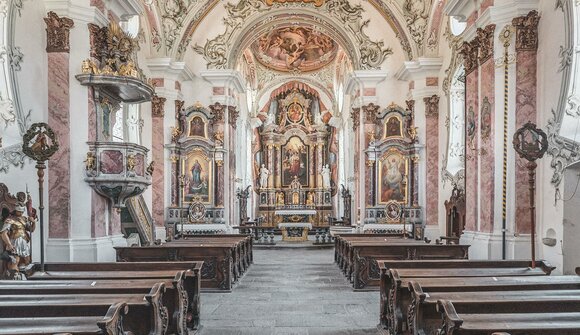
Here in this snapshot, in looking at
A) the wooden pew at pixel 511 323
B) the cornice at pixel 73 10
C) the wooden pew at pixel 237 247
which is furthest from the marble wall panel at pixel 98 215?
the wooden pew at pixel 511 323

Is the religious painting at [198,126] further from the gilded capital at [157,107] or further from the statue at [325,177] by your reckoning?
the statue at [325,177]

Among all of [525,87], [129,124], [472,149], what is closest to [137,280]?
[525,87]

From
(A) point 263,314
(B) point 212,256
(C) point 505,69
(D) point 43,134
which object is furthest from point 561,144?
(D) point 43,134

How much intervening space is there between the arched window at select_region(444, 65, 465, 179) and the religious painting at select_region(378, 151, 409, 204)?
73.1 inches

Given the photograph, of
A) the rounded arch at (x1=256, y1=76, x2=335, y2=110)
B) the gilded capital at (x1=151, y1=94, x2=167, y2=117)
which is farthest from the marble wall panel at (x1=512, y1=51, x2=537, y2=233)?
the rounded arch at (x1=256, y1=76, x2=335, y2=110)

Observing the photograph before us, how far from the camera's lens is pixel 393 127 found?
16172 mm

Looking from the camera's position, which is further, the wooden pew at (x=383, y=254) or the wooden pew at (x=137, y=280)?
the wooden pew at (x=383, y=254)

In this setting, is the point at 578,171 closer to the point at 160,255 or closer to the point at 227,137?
the point at 160,255

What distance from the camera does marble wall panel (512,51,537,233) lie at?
866 centimetres

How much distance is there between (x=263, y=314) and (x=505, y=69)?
598 cm

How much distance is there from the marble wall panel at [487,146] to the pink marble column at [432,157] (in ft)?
18.6

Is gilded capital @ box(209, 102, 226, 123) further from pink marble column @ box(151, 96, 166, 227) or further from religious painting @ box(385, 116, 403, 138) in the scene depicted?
religious painting @ box(385, 116, 403, 138)

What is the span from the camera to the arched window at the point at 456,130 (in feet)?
46.0

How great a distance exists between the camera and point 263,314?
6887 millimetres
